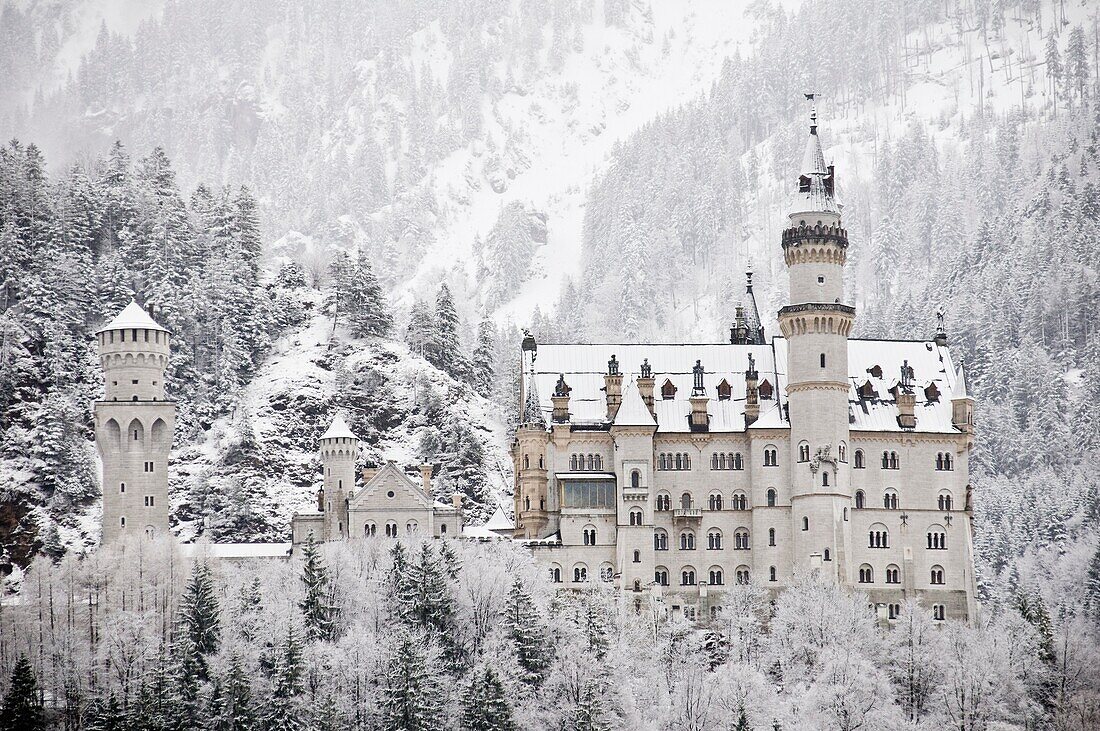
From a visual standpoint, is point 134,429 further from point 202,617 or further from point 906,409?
point 906,409

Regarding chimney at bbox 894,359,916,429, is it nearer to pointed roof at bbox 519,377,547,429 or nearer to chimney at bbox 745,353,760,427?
chimney at bbox 745,353,760,427

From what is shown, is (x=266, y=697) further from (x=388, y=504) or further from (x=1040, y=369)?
(x=1040, y=369)

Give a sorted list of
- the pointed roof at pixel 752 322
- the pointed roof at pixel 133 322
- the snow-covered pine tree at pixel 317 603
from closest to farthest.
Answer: the snow-covered pine tree at pixel 317 603
the pointed roof at pixel 133 322
the pointed roof at pixel 752 322

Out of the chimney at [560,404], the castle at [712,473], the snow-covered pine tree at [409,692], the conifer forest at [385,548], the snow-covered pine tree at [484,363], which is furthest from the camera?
the snow-covered pine tree at [484,363]

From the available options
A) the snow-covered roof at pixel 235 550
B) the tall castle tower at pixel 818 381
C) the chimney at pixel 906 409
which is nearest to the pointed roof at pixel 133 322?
the snow-covered roof at pixel 235 550

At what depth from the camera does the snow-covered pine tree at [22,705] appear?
90250mm

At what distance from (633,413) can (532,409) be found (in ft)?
24.2

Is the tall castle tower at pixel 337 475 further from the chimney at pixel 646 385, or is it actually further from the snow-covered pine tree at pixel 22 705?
the snow-covered pine tree at pixel 22 705

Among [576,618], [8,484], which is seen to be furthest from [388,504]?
[8,484]

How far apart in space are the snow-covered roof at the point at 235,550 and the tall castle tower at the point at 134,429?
271cm

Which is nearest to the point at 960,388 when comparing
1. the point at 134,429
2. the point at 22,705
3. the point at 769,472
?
the point at 769,472

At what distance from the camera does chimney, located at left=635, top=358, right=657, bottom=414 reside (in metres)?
115

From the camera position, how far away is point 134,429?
110562mm

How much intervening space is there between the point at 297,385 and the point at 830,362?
168 ft
